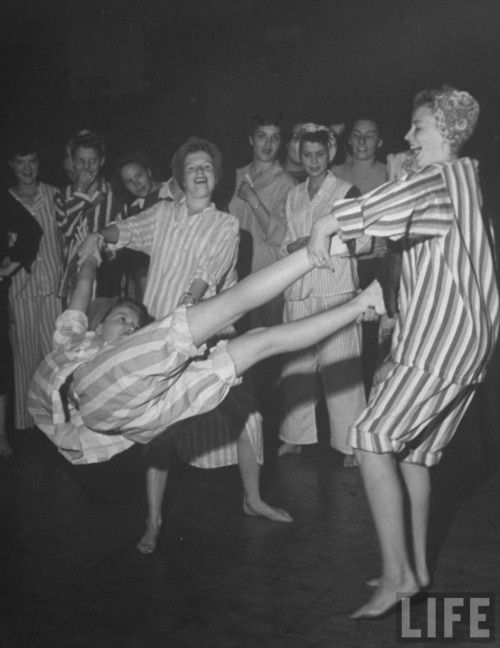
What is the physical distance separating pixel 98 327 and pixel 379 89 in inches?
154

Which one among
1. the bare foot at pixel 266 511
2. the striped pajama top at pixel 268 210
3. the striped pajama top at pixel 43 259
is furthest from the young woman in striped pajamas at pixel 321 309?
the striped pajama top at pixel 43 259

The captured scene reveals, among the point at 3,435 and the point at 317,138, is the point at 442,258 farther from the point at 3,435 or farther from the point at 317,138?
the point at 3,435

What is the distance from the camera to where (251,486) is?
4.14m

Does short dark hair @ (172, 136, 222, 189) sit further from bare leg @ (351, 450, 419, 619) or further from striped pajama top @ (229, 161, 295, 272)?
bare leg @ (351, 450, 419, 619)

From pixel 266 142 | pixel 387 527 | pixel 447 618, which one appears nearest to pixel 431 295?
pixel 387 527

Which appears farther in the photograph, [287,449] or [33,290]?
[33,290]

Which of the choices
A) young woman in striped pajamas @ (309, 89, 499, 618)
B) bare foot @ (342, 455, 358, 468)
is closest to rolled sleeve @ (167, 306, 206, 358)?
young woman in striped pajamas @ (309, 89, 499, 618)

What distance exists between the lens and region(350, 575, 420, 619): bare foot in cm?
303

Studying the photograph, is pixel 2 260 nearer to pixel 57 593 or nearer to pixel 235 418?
pixel 235 418

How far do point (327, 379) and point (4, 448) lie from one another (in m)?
1.84

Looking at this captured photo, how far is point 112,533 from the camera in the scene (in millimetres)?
3965

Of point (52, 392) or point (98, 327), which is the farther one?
point (98, 327)

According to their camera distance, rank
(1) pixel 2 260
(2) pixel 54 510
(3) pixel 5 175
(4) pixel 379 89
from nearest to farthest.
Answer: (2) pixel 54 510
(1) pixel 2 260
(3) pixel 5 175
(4) pixel 379 89

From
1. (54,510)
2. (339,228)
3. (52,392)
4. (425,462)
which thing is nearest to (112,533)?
(54,510)
